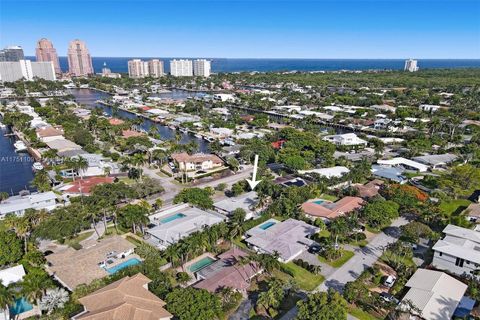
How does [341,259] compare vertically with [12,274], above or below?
below

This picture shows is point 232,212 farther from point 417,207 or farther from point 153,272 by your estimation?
point 417,207

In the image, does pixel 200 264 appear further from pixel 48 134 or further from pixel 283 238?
pixel 48 134

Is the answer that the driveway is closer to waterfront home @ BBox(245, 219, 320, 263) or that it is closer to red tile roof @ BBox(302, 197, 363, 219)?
waterfront home @ BBox(245, 219, 320, 263)

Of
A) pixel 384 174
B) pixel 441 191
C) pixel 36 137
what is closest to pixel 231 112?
pixel 36 137

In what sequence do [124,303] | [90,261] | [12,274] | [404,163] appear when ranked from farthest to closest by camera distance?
[404,163], [90,261], [12,274], [124,303]

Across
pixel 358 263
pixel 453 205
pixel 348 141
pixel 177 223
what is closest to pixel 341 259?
pixel 358 263

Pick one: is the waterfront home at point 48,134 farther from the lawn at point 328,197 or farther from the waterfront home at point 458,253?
the waterfront home at point 458,253

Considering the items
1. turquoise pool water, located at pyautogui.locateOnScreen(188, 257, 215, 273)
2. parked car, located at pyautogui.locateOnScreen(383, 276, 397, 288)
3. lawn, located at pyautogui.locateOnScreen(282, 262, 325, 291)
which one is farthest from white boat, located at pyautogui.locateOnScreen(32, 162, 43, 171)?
parked car, located at pyautogui.locateOnScreen(383, 276, 397, 288)
